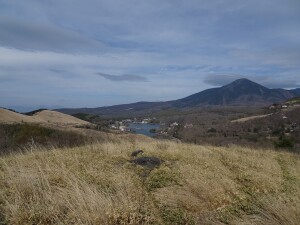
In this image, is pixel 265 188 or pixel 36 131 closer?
pixel 265 188

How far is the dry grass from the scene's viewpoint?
5457mm

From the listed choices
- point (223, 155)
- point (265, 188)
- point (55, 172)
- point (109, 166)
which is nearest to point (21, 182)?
point (55, 172)

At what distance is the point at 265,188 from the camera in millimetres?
8562

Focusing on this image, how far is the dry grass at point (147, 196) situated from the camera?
5457 mm

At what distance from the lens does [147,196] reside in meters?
7.05

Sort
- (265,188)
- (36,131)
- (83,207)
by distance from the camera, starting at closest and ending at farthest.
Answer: (83,207)
(265,188)
(36,131)

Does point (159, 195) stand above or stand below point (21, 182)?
below

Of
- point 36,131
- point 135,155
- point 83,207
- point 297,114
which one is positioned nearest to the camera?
point 83,207

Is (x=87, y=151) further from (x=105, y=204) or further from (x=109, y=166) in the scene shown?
(x=105, y=204)

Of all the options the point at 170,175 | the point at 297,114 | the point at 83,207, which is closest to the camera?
the point at 83,207

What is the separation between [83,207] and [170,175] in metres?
4.09

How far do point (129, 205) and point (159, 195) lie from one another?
1.53 metres

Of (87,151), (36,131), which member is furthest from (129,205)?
(36,131)

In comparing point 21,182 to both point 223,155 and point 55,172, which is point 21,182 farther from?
point 223,155
